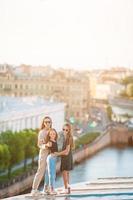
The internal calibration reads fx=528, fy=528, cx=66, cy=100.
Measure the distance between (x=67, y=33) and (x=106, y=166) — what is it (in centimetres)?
109

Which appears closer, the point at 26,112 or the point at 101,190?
the point at 101,190

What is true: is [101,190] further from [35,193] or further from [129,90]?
[129,90]

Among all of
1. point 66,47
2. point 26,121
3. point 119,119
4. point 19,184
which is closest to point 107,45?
point 66,47

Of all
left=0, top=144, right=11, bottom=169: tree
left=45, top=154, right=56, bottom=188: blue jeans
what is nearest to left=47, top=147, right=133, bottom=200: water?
left=45, top=154, right=56, bottom=188: blue jeans

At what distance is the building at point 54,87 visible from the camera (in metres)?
4.04

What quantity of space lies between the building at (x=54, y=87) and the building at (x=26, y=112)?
5 centimetres

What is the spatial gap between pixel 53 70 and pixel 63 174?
0.83 metres

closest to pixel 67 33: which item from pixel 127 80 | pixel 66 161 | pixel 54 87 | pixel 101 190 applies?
pixel 54 87

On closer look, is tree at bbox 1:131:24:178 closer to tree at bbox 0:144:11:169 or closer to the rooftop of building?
tree at bbox 0:144:11:169

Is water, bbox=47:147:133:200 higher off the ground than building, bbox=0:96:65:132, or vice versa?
building, bbox=0:96:65:132

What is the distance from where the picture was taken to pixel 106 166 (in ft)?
13.7

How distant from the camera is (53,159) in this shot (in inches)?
145

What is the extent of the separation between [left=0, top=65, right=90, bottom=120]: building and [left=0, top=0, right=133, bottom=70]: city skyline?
8 centimetres

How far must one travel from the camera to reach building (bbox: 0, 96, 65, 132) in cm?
396
